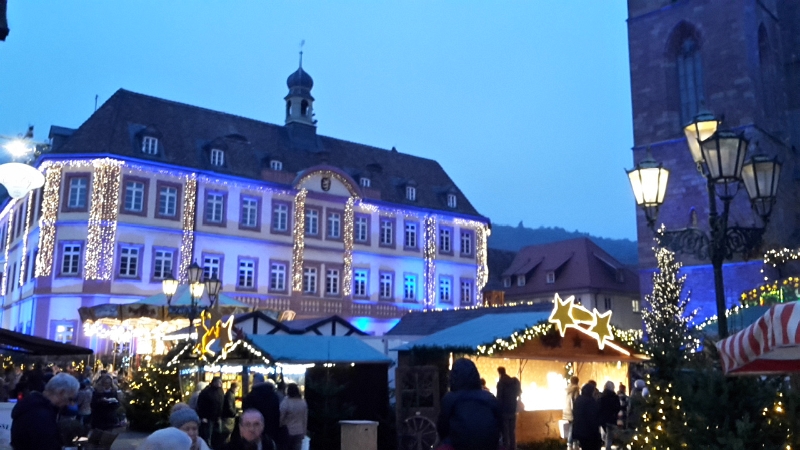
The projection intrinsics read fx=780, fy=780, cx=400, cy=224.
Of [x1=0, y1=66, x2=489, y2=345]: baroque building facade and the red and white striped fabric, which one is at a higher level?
[x1=0, y1=66, x2=489, y2=345]: baroque building facade

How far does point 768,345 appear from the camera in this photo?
5.40 meters

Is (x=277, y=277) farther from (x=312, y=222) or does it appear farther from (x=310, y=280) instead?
(x=312, y=222)

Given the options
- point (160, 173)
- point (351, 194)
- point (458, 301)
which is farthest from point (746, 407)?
point (458, 301)

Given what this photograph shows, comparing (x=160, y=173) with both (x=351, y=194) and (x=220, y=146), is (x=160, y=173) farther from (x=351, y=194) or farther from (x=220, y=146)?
(x=351, y=194)

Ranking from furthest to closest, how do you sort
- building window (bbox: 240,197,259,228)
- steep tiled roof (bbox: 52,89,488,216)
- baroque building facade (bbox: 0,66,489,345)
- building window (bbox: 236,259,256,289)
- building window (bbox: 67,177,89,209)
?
1. building window (bbox: 240,197,259,228)
2. building window (bbox: 236,259,256,289)
3. steep tiled roof (bbox: 52,89,488,216)
4. building window (bbox: 67,177,89,209)
5. baroque building facade (bbox: 0,66,489,345)

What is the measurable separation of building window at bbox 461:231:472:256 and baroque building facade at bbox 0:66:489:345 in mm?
66

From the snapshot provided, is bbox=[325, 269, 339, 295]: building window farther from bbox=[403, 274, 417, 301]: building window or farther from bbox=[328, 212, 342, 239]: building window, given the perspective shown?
bbox=[403, 274, 417, 301]: building window

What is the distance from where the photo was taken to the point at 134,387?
18.7 metres

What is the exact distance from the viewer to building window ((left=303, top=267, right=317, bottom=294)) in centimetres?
3747

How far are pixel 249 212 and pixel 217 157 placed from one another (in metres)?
2.93

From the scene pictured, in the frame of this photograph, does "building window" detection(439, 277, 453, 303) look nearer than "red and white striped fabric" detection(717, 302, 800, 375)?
No

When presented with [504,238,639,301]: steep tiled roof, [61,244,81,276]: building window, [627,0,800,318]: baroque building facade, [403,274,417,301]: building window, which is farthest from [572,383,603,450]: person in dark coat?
[504,238,639,301]: steep tiled roof

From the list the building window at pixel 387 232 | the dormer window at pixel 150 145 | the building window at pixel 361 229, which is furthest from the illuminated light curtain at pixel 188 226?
the building window at pixel 387 232

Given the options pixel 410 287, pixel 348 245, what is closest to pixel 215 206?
pixel 348 245
